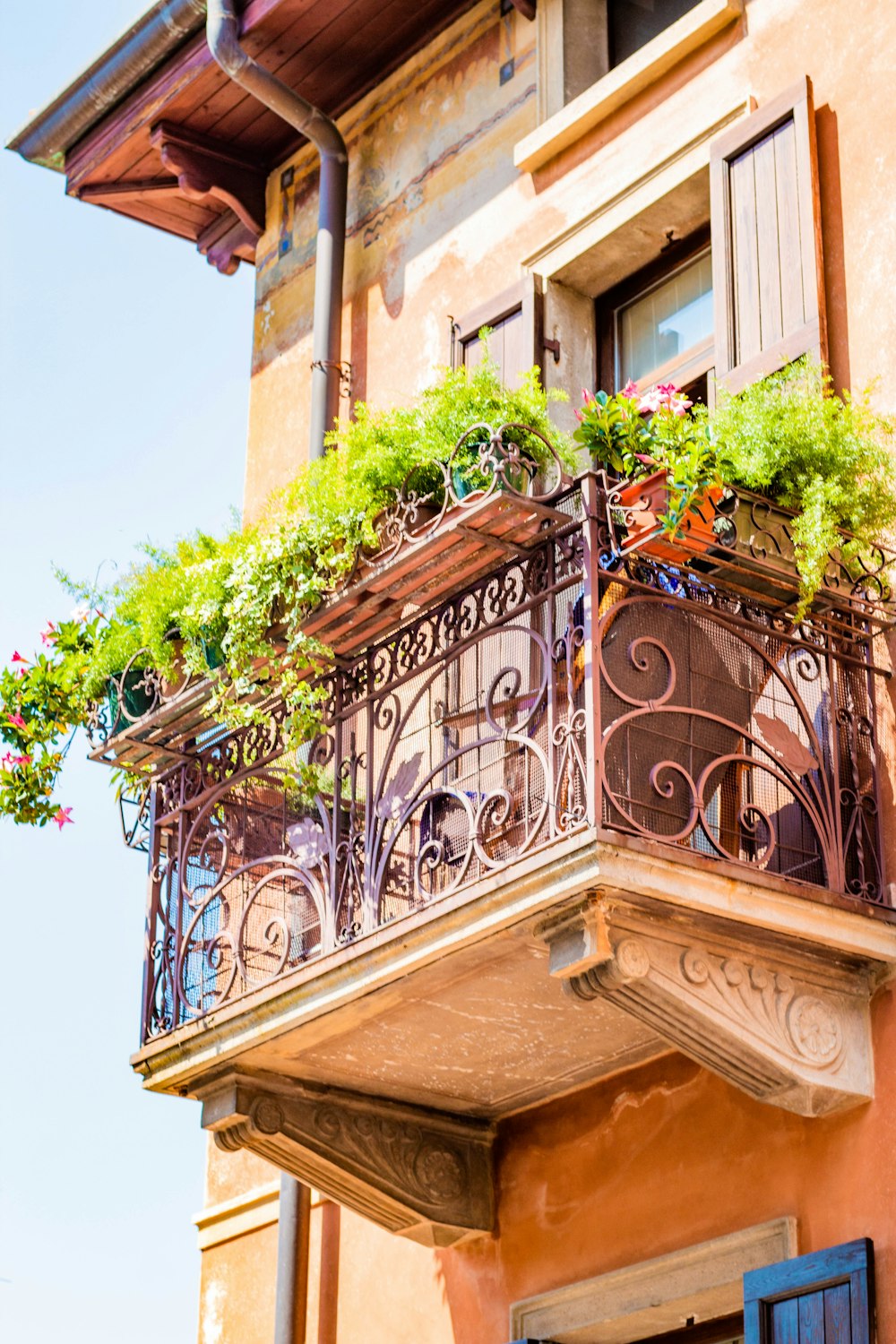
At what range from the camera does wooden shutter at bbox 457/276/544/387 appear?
29.6 feet

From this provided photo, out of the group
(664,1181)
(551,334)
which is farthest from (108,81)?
(664,1181)

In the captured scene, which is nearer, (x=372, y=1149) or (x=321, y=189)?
(x=372, y=1149)

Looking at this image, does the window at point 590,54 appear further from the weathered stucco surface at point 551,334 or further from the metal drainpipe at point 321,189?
the metal drainpipe at point 321,189

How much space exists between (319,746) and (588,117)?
3.12 meters

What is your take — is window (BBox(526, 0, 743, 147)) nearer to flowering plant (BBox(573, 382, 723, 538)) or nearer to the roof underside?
the roof underside

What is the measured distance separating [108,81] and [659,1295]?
6434 millimetres

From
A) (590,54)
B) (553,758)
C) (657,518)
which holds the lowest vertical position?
(553,758)

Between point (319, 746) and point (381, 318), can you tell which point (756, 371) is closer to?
point (319, 746)

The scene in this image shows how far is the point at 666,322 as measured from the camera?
8984 mm

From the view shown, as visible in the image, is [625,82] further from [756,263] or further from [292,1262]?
[292,1262]

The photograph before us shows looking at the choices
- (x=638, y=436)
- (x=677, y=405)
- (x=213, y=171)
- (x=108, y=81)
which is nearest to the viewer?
(x=638, y=436)

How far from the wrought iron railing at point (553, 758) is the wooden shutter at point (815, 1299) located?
3.42ft

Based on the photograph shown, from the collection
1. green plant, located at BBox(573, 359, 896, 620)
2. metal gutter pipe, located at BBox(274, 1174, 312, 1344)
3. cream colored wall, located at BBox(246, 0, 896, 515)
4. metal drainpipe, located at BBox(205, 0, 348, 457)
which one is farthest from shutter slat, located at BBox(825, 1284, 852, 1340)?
metal drainpipe, located at BBox(205, 0, 348, 457)

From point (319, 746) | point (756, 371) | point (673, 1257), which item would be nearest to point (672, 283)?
point (756, 371)
